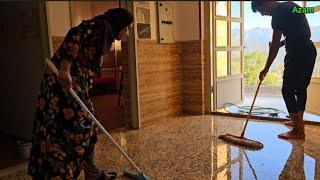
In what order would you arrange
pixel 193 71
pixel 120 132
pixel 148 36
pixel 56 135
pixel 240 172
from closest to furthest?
pixel 56 135
pixel 240 172
pixel 120 132
pixel 148 36
pixel 193 71

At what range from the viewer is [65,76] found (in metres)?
1.39

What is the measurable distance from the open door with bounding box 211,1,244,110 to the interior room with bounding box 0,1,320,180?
0.01 m

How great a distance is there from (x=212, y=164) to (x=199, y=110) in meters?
1.77

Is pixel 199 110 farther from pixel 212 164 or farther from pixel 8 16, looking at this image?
pixel 8 16

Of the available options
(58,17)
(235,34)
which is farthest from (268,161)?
(235,34)

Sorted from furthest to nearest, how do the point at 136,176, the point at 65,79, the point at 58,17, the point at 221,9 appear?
the point at 221,9 → the point at 58,17 → the point at 136,176 → the point at 65,79

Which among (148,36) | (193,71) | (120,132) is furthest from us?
(193,71)

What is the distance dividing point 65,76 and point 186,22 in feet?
8.66

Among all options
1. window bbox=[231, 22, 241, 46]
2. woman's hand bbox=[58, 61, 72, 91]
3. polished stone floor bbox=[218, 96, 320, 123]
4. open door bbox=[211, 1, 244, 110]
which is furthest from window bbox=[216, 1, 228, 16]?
woman's hand bbox=[58, 61, 72, 91]

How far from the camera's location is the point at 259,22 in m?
5.41

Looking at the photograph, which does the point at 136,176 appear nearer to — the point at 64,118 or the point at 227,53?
the point at 64,118

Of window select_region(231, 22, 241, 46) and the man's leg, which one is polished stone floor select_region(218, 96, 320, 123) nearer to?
the man's leg

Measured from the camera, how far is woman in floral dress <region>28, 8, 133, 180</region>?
149 cm

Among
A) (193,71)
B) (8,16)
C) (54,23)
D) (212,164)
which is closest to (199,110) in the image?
(193,71)
